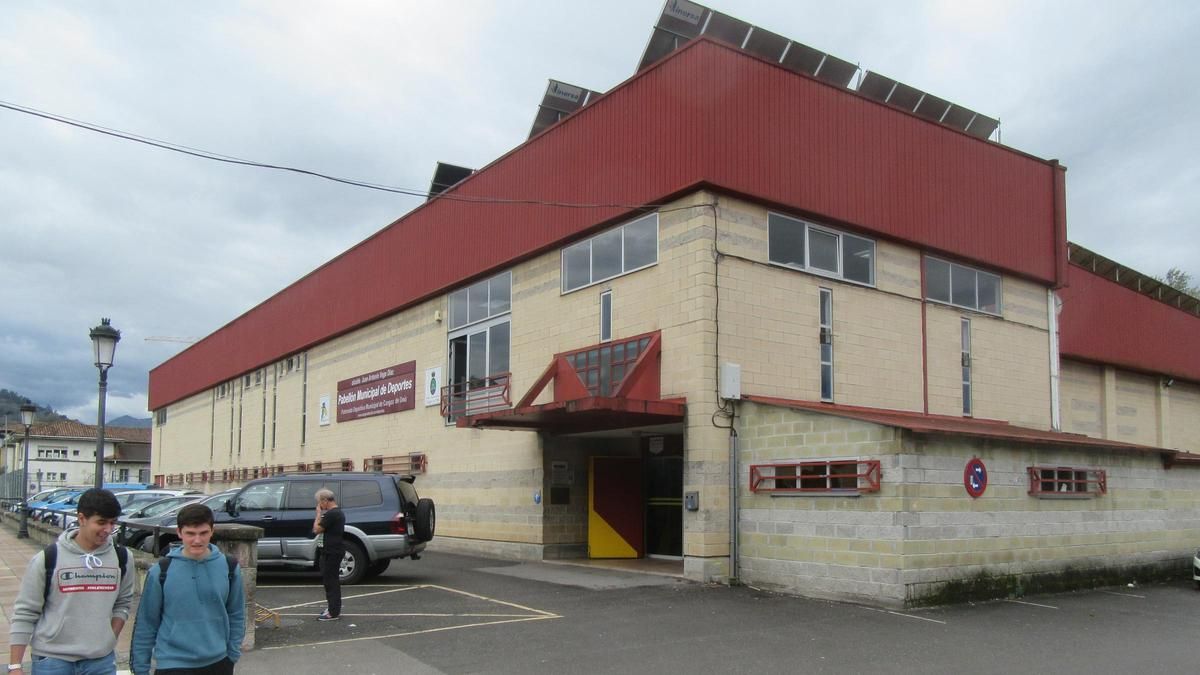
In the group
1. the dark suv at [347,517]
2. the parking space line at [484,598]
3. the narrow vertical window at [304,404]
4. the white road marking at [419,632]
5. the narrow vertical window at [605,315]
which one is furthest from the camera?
the narrow vertical window at [304,404]

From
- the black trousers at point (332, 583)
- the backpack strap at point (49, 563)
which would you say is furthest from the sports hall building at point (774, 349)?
the backpack strap at point (49, 563)

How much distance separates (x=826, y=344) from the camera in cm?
1753

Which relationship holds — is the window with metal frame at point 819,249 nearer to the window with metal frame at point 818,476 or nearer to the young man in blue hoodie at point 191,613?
the window with metal frame at point 818,476

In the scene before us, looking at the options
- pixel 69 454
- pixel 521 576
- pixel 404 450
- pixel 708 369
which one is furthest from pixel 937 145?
pixel 69 454

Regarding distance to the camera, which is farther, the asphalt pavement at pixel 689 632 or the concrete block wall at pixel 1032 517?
the concrete block wall at pixel 1032 517

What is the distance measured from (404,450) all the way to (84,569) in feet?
66.6

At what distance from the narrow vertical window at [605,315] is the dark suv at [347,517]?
4.55 metres

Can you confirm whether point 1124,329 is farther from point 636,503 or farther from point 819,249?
point 636,503

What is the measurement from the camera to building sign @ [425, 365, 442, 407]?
78.2ft

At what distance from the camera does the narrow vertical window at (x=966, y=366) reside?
65.1 feet

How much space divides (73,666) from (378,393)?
2220 centimetres

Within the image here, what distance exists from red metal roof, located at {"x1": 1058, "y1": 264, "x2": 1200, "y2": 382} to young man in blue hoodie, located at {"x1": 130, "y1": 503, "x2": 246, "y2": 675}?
70.5 ft

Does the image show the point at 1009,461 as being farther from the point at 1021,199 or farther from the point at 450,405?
the point at 450,405

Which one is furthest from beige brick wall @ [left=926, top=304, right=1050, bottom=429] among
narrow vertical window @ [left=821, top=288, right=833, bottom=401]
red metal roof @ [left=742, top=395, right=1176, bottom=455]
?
narrow vertical window @ [left=821, top=288, right=833, bottom=401]
